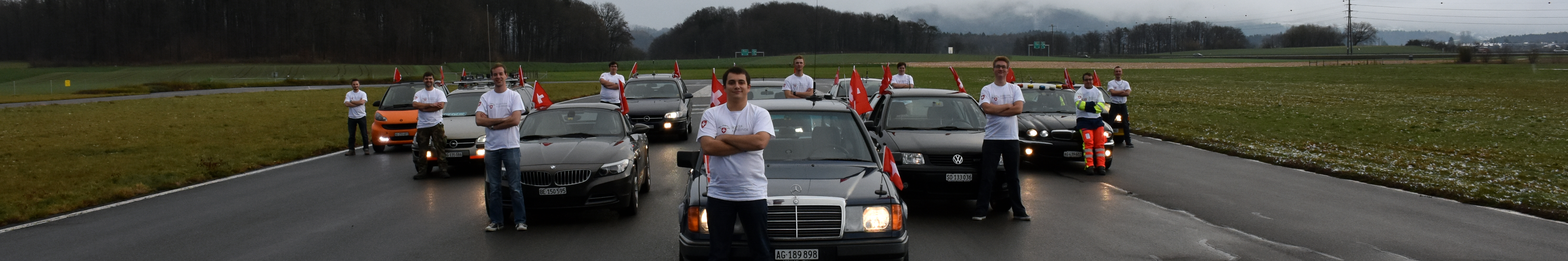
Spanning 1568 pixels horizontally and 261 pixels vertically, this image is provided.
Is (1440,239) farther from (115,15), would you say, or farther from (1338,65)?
(115,15)

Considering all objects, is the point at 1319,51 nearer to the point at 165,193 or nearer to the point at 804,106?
the point at 804,106

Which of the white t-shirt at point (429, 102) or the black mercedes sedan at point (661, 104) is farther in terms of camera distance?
the black mercedes sedan at point (661, 104)

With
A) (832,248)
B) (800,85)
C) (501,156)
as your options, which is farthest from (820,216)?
(800,85)

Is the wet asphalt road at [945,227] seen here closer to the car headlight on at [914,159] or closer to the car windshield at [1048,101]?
the car headlight on at [914,159]

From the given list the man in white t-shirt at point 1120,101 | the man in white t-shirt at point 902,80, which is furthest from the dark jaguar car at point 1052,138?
the man in white t-shirt at point 902,80

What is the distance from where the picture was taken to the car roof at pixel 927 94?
11273mm

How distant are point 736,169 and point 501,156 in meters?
3.93

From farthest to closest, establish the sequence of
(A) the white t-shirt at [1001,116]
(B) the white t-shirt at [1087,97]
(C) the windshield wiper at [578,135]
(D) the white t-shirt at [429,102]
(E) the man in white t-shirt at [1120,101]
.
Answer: (E) the man in white t-shirt at [1120,101] < (B) the white t-shirt at [1087,97] < (D) the white t-shirt at [429,102] < (C) the windshield wiper at [578,135] < (A) the white t-shirt at [1001,116]

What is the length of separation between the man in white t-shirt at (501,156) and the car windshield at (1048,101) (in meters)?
9.06

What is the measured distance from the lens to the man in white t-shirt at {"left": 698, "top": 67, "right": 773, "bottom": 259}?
4.77m

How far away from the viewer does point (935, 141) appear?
9773 millimetres

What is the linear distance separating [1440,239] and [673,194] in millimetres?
7152

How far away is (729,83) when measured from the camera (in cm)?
483

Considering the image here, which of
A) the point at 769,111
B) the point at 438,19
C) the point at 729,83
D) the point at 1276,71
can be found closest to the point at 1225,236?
the point at 769,111
